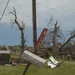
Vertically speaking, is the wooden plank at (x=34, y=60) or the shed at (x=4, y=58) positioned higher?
the wooden plank at (x=34, y=60)

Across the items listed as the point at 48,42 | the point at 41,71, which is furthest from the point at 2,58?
the point at 48,42

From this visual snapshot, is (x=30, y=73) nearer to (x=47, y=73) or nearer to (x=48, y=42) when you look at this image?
(x=47, y=73)

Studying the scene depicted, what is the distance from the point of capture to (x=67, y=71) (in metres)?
15.2

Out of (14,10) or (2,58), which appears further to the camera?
(14,10)

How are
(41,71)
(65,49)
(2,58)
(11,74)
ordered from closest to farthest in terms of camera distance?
1. (11,74)
2. (41,71)
3. (2,58)
4. (65,49)

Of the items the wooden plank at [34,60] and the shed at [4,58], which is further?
the shed at [4,58]

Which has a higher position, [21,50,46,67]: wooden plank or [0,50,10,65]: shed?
[21,50,46,67]: wooden plank

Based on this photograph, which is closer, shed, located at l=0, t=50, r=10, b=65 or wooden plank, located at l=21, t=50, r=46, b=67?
wooden plank, located at l=21, t=50, r=46, b=67

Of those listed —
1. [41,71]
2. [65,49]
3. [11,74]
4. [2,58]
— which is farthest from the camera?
[65,49]

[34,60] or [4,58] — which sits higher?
[34,60]

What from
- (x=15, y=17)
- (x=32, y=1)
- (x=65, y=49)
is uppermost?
(x=32, y=1)

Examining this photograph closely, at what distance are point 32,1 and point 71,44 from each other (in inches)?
848

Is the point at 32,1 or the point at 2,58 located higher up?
the point at 32,1

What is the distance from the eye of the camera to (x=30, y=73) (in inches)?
557
